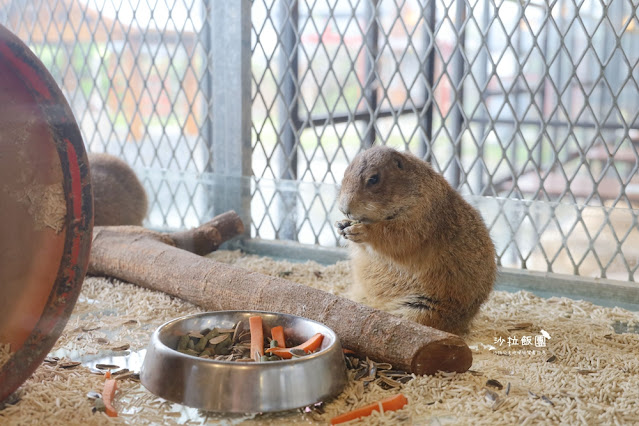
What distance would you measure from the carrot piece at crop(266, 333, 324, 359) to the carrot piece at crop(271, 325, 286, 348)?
57 mm

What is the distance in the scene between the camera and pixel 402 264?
315 cm

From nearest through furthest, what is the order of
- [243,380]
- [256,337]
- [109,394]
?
[243,380] < [109,394] < [256,337]

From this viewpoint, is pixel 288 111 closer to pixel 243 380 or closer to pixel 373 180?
pixel 373 180

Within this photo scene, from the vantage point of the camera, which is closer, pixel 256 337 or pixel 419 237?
pixel 256 337

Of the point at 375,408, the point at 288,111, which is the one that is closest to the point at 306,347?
the point at 375,408

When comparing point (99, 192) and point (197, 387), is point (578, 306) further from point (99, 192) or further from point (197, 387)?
point (99, 192)

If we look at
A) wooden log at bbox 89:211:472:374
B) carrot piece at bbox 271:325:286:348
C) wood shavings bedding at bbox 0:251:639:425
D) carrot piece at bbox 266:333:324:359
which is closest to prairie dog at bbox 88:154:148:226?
wooden log at bbox 89:211:472:374

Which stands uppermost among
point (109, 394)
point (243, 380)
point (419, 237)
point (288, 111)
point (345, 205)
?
point (288, 111)

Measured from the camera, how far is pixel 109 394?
227 cm

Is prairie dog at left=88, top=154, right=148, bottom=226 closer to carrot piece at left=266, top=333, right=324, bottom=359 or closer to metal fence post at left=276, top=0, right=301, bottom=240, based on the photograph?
metal fence post at left=276, top=0, right=301, bottom=240

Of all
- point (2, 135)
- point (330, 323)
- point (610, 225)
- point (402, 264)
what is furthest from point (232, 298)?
point (610, 225)

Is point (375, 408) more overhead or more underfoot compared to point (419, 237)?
more underfoot

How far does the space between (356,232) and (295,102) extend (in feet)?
5.85

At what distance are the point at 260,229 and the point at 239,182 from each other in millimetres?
375
